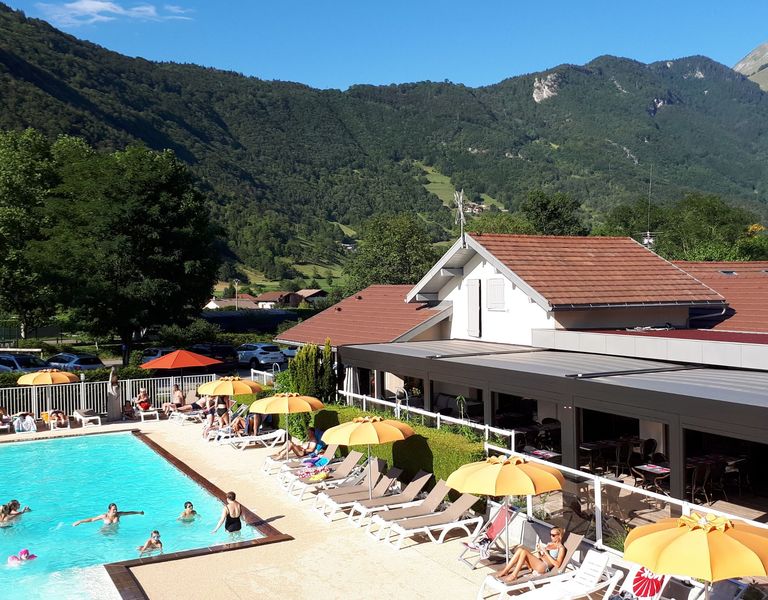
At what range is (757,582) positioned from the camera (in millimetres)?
9711

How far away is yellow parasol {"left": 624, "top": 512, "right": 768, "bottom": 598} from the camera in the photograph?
7.52 metres

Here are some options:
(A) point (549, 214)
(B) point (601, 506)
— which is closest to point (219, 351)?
(B) point (601, 506)

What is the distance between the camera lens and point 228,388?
23.9 m

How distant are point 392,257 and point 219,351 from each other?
118ft

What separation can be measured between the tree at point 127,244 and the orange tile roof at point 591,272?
29.6m

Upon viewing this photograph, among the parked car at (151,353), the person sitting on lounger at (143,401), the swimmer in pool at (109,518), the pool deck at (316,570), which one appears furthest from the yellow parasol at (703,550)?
the parked car at (151,353)

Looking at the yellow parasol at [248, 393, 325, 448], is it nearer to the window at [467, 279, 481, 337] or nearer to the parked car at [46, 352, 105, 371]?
the window at [467, 279, 481, 337]

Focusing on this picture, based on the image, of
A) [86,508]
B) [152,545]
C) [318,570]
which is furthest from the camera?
[86,508]

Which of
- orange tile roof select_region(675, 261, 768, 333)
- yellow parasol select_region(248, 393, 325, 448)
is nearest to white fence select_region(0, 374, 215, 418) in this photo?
yellow parasol select_region(248, 393, 325, 448)

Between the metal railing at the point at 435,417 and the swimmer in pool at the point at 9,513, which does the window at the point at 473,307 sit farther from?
the swimmer in pool at the point at 9,513

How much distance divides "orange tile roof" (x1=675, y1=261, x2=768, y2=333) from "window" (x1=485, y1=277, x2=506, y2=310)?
19.8 feet

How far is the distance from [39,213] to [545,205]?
54748 mm

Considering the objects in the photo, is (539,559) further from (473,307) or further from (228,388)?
(228,388)

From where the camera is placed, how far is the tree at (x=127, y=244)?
45719mm
